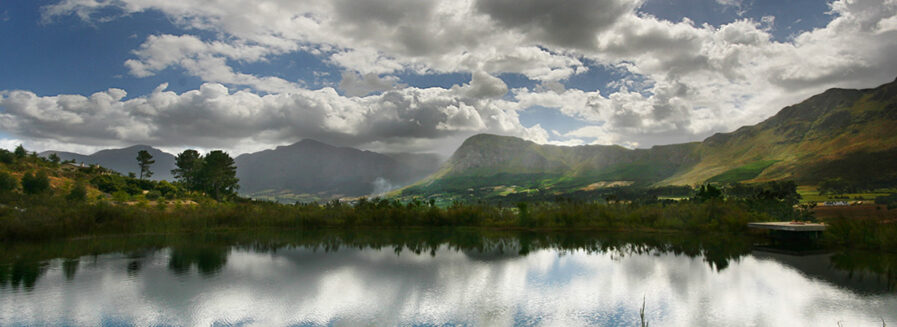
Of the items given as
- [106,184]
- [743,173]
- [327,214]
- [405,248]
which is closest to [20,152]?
[106,184]

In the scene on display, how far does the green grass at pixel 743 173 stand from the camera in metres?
173

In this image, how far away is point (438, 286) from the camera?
1032 inches

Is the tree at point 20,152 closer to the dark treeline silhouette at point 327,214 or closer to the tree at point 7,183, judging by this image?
the dark treeline silhouette at point 327,214

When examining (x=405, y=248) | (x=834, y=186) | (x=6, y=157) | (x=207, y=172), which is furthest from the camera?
(x=834, y=186)

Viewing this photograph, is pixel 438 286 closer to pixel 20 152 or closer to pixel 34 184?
pixel 34 184

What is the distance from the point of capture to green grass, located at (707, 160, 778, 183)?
6801 inches

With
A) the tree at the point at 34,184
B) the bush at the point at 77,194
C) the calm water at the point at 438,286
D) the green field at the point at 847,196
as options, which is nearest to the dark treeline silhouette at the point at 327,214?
the bush at the point at 77,194

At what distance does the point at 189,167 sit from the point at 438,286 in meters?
99.4

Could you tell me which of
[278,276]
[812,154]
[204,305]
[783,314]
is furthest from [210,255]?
[812,154]

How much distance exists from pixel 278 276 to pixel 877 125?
214m

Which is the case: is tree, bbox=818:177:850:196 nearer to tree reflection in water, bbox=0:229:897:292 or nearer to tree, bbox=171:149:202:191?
tree reflection in water, bbox=0:229:897:292

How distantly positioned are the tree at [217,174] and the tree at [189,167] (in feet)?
4.65

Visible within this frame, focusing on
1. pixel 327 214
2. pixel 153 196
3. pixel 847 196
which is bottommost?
pixel 847 196

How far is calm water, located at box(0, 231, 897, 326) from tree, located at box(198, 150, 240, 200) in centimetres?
5521
